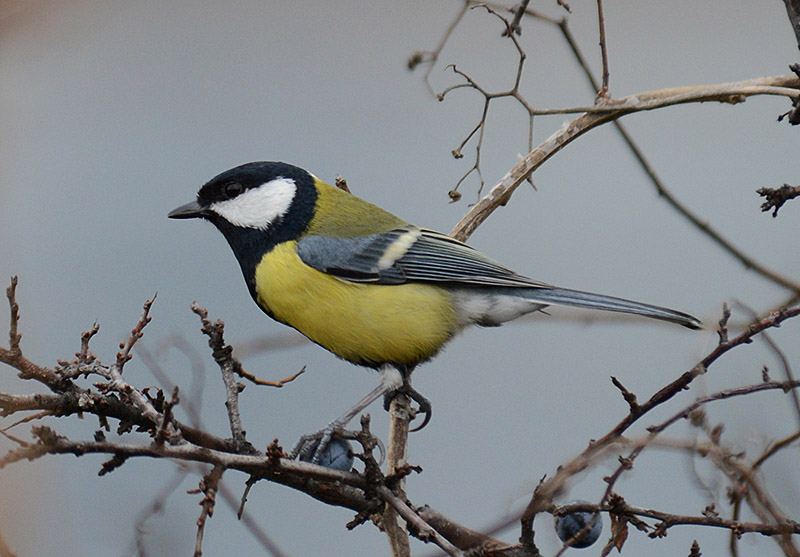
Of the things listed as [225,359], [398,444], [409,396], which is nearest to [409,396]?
[409,396]

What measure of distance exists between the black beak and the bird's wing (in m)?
0.28

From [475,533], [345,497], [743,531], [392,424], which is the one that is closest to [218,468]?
[345,497]

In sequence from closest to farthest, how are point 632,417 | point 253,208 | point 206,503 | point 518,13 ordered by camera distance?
point 206,503 < point 632,417 < point 518,13 < point 253,208

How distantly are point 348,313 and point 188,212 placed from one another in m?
0.51

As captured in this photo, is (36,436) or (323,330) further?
(323,330)

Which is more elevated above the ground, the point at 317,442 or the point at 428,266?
the point at 428,266

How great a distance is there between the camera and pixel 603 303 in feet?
6.31

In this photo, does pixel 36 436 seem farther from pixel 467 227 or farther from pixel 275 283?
pixel 467 227

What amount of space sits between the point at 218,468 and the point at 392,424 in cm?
89

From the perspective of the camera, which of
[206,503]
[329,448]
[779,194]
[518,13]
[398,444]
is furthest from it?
[518,13]

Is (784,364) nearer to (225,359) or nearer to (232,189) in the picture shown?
(225,359)

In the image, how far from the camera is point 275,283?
2.04 meters

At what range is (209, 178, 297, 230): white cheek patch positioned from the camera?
7.00ft

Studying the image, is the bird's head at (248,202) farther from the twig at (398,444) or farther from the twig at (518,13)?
the twig at (518,13)
